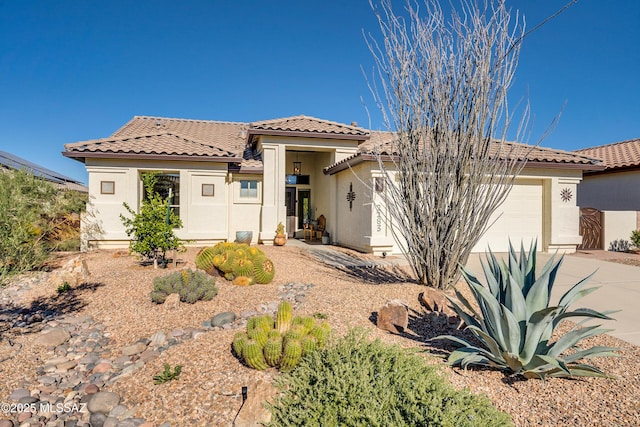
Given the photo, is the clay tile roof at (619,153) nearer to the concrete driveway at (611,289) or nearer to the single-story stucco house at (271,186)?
the single-story stucco house at (271,186)

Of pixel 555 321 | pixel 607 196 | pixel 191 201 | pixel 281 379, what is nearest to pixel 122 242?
pixel 191 201

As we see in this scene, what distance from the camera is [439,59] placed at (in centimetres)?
544

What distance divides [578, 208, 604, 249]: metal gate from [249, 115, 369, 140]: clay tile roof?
8524 millimetres

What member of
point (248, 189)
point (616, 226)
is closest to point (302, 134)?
point (248, 189)

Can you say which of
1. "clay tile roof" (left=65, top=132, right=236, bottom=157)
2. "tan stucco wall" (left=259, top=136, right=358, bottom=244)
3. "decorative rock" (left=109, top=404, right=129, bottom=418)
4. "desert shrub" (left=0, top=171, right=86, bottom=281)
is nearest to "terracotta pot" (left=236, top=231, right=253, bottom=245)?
"tan stucco wall" (left=259, top=136, right=358, bottom=244)

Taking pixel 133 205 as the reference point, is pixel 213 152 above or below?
above

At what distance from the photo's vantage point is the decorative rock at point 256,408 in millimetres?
2621

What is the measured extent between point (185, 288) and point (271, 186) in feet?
25.1

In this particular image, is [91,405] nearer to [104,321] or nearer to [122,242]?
[104,321]

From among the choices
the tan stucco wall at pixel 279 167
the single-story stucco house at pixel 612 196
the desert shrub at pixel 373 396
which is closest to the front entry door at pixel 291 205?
the tan stucco wall at pixel 279 167

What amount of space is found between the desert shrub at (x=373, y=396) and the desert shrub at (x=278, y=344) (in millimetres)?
112

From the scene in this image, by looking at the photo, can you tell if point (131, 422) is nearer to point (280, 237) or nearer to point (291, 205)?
point (280, 237)

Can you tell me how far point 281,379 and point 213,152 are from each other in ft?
32.4

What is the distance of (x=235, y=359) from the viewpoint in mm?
3545
